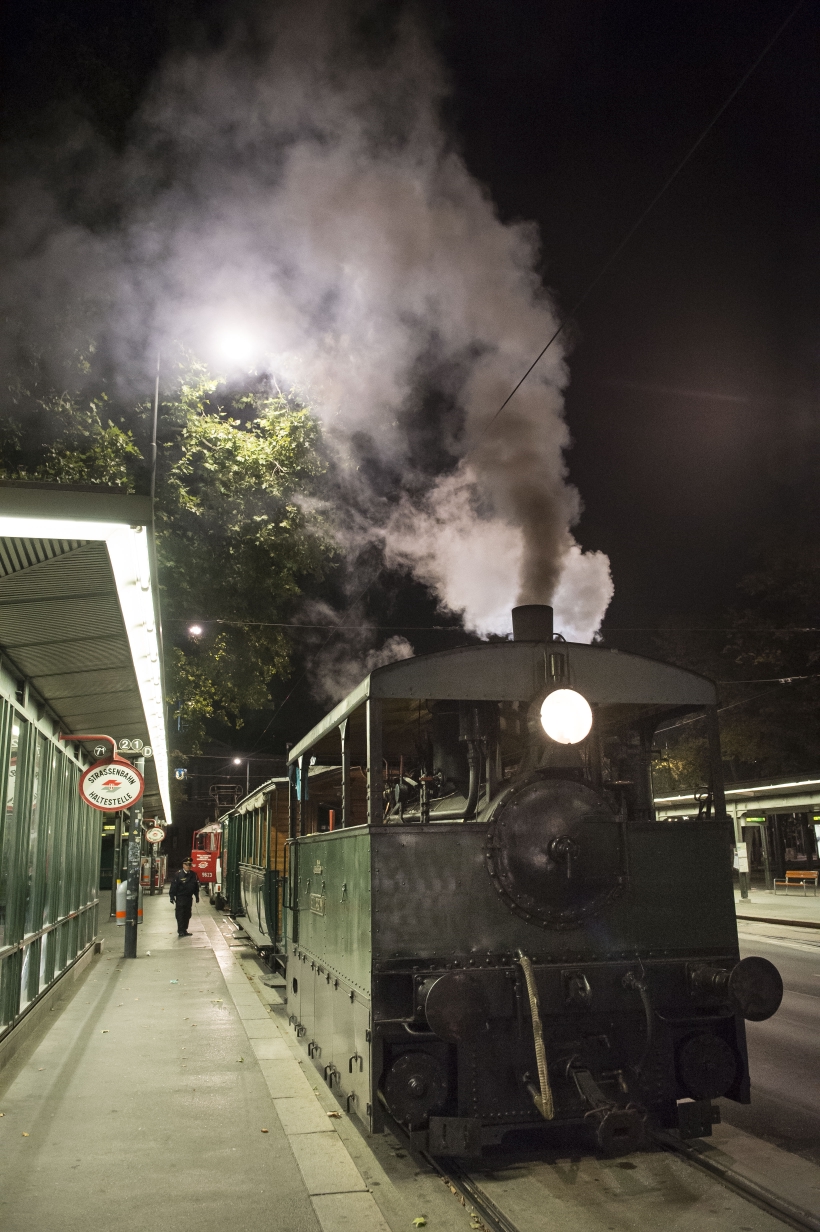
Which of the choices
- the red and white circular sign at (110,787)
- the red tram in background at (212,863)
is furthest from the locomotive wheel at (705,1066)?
the red tram in background at (212,863)

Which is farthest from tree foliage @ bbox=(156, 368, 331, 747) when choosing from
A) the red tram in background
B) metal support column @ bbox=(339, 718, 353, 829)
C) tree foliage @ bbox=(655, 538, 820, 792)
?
tree foliage @ bbox=(655, 538, 820, 792)

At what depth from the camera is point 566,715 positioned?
5168mm

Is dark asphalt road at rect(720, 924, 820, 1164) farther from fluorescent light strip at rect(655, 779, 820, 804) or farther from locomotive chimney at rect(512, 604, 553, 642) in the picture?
fluorescent light strip at rect(655, 779, 820, 804)

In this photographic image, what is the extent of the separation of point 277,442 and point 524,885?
1170 centimetres

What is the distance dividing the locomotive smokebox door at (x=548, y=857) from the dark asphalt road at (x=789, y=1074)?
78.8 inches

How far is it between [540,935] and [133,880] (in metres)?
11.6

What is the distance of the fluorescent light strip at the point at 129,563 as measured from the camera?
404cm

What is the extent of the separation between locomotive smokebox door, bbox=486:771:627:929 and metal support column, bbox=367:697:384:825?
642 mm

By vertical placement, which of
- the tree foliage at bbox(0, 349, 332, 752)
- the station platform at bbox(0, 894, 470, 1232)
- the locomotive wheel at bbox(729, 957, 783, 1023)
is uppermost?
the tree foliage at bbox(0, 349, 332, 752)

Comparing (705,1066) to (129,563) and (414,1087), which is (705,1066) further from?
(129,563)

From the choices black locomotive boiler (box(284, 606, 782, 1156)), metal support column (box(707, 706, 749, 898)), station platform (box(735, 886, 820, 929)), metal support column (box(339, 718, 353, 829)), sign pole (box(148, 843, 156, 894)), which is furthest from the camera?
sign pole (box(148, 843, 156, 894))

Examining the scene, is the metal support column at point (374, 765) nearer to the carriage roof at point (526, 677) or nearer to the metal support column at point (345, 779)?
the carriage roof at point (526, 677)

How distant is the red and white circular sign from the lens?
10.6 meters

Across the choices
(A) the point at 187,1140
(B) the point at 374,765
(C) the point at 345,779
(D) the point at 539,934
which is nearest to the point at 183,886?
(A) the point at 187,1140
